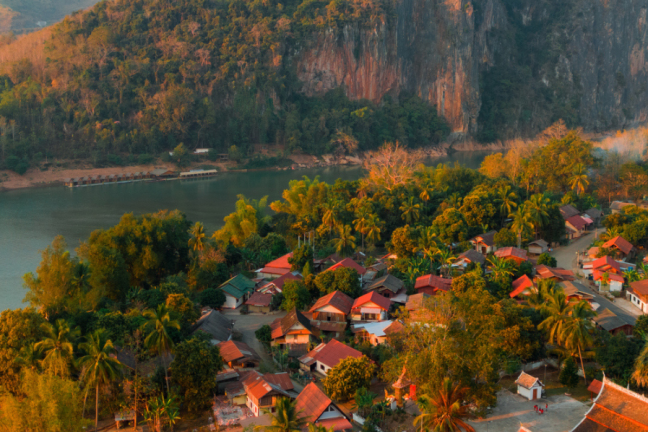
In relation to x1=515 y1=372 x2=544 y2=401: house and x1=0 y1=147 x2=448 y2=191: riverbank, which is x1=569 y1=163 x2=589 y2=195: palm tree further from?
x1=0 y1=147 x2=448 y2=191: riverbank

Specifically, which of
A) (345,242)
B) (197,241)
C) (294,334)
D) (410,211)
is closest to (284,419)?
(294,334)

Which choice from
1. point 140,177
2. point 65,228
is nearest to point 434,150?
point 140,177

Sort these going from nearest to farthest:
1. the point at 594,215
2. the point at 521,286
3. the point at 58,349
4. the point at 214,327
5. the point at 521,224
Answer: the point at 58,349 < the point at 214,327 < the point at 521,286 < the point at 521,224 < the point at 594,215

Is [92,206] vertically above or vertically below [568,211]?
above

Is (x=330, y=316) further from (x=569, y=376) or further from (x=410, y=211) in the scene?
(x=410, y=211)

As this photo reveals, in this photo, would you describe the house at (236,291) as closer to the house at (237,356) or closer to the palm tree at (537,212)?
the house at (237,356)
